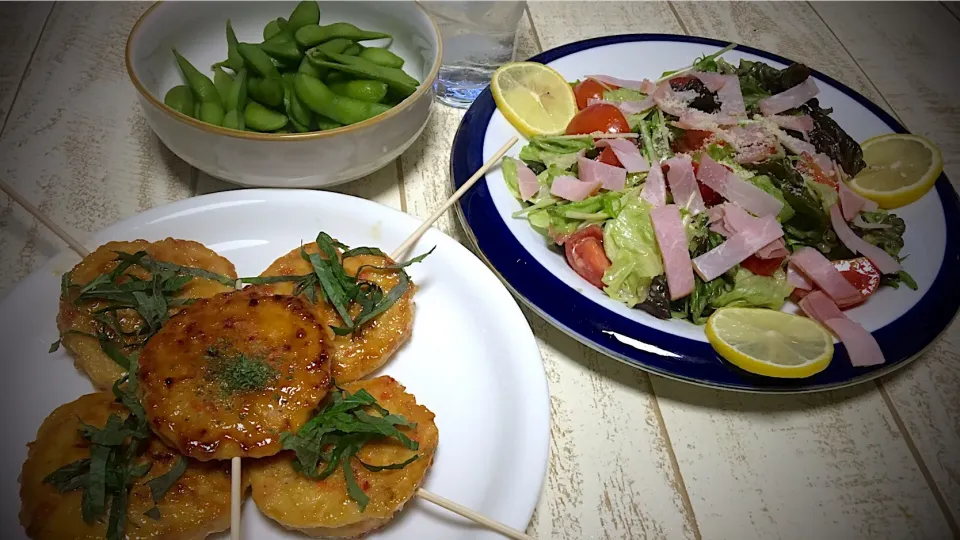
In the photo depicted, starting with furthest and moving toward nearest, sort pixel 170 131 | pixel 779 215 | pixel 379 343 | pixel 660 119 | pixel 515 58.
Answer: pixel 515 58
pixel 660 119
pixel 779 215
pixel 170 131
pixel 379 343

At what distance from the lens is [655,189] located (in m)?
2.27

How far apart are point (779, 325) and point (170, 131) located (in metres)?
2.02

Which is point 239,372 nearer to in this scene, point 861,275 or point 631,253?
point 631,253

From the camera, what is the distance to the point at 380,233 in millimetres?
2135

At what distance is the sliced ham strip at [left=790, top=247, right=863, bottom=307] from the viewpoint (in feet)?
6.80

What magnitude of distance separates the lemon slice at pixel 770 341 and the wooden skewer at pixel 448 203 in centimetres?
88

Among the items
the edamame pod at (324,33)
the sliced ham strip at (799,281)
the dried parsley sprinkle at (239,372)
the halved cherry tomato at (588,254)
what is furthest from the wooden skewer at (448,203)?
the sliced ham strip at (799,281)

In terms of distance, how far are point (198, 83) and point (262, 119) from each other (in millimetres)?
316

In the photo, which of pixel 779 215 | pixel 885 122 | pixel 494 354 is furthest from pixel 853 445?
pixel 885 122

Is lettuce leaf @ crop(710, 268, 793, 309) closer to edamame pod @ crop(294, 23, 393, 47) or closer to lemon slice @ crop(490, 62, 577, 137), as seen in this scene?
Answer: lemon slice @ crop(490, 62, 577, 137)

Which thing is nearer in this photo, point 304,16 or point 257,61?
point 257,61

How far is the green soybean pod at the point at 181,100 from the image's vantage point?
7.51 ft

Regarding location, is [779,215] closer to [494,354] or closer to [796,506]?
[796,506]

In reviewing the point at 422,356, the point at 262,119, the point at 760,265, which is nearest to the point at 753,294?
the point at 760,265
